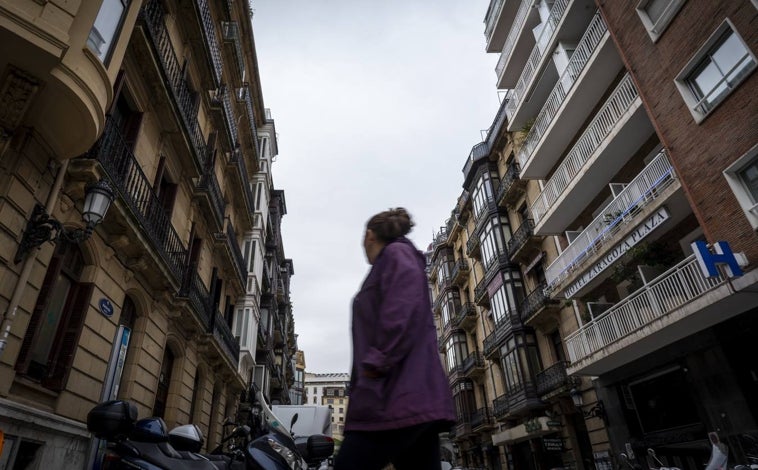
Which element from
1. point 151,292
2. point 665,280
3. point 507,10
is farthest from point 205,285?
point 507,10

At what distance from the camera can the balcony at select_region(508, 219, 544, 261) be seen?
20.1 metres

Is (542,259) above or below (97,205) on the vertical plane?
above

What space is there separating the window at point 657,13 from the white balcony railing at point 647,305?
5693 millimetres

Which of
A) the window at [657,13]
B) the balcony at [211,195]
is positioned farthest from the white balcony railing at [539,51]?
the balcony at [211,195]

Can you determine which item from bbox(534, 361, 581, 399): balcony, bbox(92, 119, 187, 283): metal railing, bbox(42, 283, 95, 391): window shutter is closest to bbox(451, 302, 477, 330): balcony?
bbox(534, 361, 581, 399): balcony

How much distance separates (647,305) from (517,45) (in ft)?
41.9

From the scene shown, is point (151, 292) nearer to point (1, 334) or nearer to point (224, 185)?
point (1, 334)

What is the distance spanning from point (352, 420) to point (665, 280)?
10.9 meters

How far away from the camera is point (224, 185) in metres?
16.8

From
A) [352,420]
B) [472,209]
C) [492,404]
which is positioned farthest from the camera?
[472,209]

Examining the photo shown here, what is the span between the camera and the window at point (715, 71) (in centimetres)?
899

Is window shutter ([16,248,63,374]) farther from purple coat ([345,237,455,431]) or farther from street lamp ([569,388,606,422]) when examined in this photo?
street lamp ([569,388,606,422])

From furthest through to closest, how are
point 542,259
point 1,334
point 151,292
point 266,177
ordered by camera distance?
point 266,177 < point 542,259 < point 151,292 < point 1,334

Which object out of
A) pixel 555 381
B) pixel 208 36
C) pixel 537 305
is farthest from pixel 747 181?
pixel 208 36
